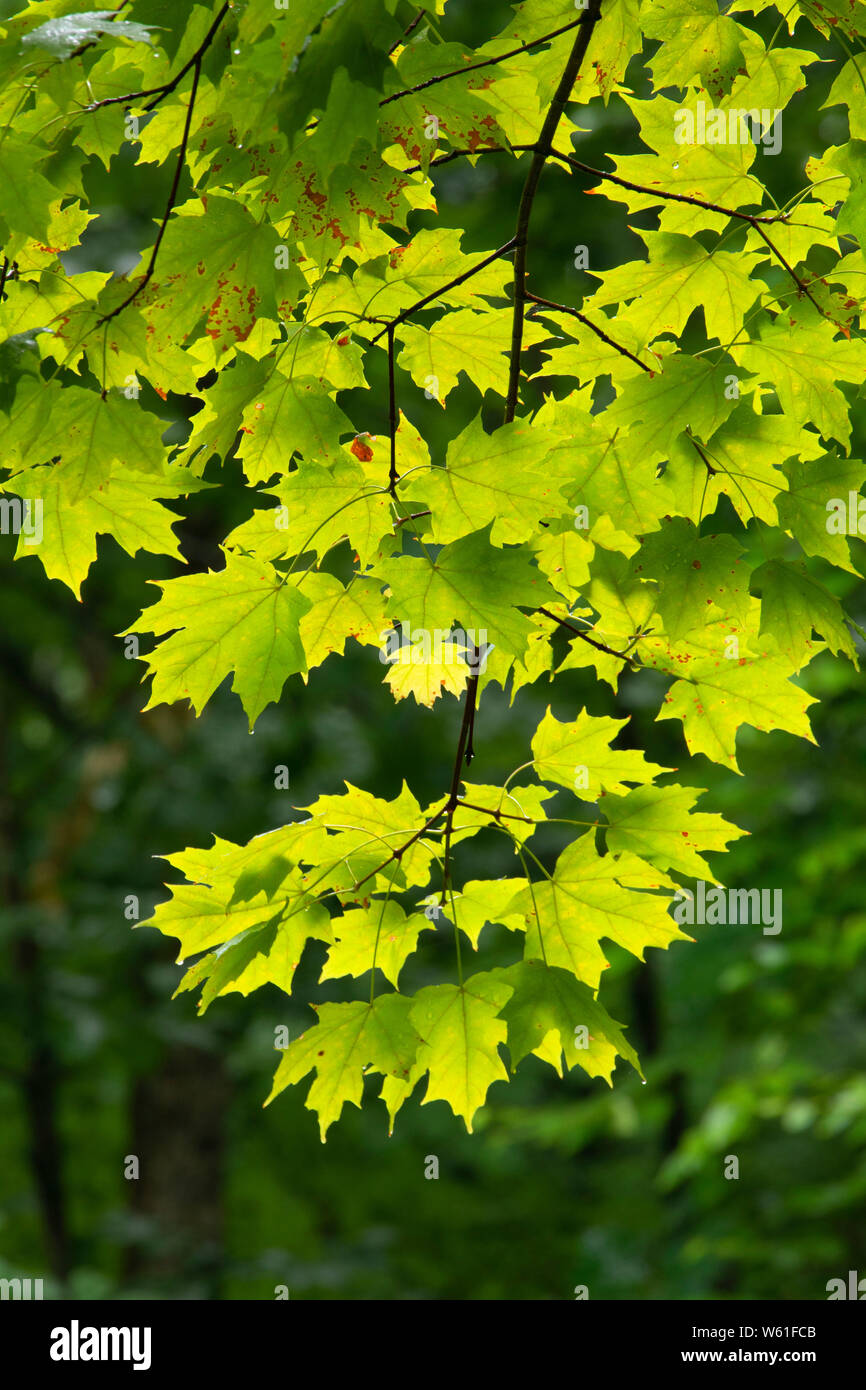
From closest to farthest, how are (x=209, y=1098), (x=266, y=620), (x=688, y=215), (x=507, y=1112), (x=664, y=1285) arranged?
(x=266, y=620), (x=688, y=215), (x=507, y=1112), (x=664, y=1285), (x=209, y=1098)

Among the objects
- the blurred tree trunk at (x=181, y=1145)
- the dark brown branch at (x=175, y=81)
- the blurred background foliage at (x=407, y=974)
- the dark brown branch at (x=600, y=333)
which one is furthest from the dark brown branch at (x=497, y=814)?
the blurred tree trunk at (x=181, y=1145)

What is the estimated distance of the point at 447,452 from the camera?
2.10 meters

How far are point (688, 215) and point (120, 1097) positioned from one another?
34.0 feet

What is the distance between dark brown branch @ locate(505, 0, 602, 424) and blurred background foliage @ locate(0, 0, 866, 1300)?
372cm

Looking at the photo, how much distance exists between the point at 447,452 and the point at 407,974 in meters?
7.24

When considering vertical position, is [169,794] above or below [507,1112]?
above

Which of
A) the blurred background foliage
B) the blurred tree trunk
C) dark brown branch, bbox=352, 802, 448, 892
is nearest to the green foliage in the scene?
dark brown branch, bbox=352, 802, 448, 892

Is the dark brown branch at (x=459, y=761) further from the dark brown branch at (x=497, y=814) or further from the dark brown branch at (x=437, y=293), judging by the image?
the dark brown branch at (x=437, y=293)

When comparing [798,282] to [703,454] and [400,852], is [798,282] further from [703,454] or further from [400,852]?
[400,852]

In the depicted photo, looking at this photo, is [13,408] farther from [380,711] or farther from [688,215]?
[380,711]

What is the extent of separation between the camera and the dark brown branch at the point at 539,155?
2.20m

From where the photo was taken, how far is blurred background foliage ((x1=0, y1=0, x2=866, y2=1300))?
692 centimetres

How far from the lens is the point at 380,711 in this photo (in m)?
9.02
